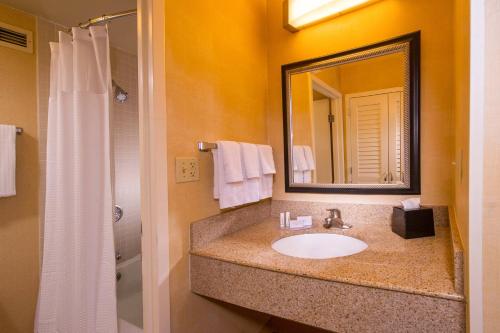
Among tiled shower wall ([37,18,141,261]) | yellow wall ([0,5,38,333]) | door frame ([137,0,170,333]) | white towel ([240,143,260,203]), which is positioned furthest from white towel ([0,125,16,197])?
white towel ([240,143,260,203])

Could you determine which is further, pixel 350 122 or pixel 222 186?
pixel 350 122

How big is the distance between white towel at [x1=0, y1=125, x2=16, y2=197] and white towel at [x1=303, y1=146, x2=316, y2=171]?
5.69ft

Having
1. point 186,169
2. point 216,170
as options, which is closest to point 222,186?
point 216,170

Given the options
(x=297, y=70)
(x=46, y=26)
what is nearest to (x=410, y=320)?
(x=297, y=70)

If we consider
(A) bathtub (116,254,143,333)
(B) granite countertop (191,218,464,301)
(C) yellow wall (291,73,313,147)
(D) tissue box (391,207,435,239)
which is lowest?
(A) bathtub (116,254,143,333)

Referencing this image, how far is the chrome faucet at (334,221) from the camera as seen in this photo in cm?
137

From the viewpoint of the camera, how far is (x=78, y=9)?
1.67 meters

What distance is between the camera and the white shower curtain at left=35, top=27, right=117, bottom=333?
1.25 metres

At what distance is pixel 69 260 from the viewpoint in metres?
1.30

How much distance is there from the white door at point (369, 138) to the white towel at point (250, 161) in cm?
53

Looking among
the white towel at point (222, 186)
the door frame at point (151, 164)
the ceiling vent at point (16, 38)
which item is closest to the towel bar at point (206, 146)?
the white towel at point (222, 186)

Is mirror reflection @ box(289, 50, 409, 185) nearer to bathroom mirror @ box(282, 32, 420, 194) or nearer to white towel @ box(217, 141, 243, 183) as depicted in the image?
bathroom mirror @ box(282, 32, 420, 194)

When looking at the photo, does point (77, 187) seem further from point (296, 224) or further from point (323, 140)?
point (323, 140)

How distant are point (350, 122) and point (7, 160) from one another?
1969mm
